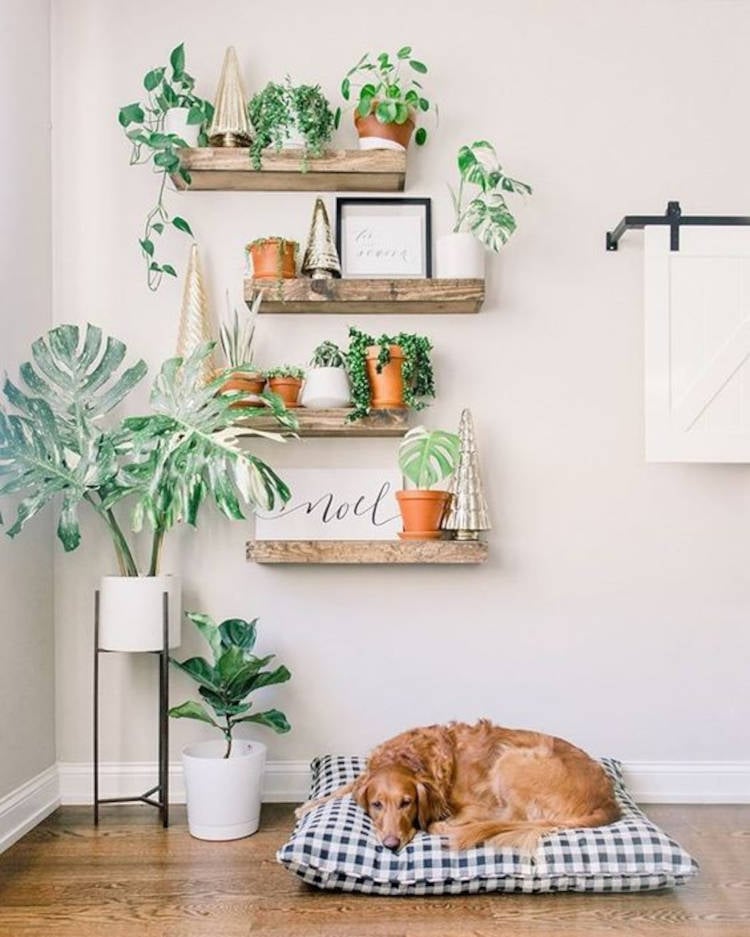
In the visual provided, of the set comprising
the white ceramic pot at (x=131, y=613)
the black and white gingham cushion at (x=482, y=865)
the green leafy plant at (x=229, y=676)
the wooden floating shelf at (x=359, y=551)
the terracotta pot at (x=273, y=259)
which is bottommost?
the black and white gingham cushion at (x=482, y=865)

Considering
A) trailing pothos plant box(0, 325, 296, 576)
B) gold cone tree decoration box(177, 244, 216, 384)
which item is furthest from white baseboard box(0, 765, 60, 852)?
gold cone tree decoration box(177, 244, 216, 384)

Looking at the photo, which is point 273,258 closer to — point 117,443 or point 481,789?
point 117,443

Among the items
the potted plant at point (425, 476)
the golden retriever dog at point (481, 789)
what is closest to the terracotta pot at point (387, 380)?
the potted plant at point (425, 476)

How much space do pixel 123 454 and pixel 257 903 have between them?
4.35ft

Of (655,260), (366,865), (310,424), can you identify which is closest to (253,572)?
(310,424)

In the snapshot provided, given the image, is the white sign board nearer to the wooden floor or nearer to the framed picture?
the framed picture

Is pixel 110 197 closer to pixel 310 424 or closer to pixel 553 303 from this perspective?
pixel 310 424

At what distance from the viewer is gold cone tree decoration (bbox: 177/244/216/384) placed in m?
3.15

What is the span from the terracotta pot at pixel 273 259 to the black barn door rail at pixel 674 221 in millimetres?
1026

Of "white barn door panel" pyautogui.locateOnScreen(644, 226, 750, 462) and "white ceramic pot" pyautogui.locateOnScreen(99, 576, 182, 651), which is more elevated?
"white barn door panel" pyautogui.locateOnScreen(644, 226, 750, 462)

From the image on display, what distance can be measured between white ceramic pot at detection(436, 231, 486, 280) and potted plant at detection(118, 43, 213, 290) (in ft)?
2.65

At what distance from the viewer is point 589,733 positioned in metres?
3.20

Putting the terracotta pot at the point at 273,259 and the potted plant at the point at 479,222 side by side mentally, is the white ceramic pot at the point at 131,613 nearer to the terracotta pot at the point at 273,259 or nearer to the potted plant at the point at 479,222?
the terracotta pot at the point at 273,259

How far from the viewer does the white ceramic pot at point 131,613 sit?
115 inches
